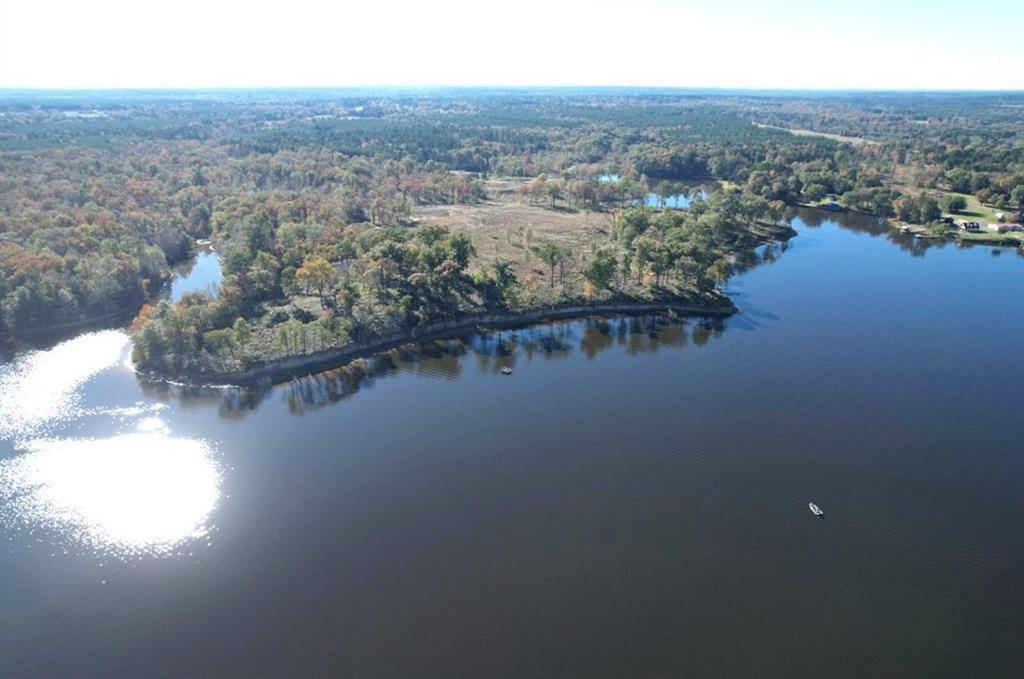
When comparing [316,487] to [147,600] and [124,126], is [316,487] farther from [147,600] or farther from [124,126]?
[124,126]

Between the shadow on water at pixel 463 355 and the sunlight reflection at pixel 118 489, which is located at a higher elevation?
the shadow on water at pixel 463 355

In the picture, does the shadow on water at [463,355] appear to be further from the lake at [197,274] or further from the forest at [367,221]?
the lake at [197,274]

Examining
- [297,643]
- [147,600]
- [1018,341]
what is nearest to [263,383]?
[147,600]

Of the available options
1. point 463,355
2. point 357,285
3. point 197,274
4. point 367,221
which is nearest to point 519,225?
point 367,221

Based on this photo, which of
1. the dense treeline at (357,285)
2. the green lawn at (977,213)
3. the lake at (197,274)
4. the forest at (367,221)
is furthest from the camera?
the green lawn at (977,213)

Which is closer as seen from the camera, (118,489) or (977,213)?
(118,489)

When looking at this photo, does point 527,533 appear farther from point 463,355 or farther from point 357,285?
point 357,285

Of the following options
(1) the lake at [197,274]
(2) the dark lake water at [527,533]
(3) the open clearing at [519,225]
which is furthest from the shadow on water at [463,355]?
(1) the lake at [197,274]
